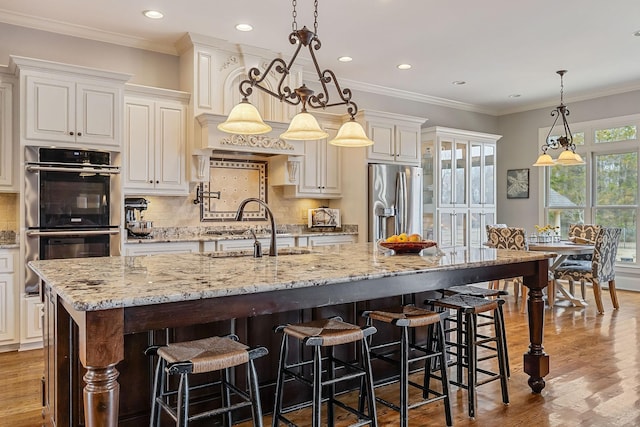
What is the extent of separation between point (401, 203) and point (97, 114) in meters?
3.55

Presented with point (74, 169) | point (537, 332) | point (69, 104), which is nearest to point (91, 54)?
point (69, 104)

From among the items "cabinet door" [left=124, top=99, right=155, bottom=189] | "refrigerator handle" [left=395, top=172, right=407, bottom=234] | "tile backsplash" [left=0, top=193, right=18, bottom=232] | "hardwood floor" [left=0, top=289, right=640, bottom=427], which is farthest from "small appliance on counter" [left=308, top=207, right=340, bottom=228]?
"tile backsplash" [left=0, top=193, right=18, bottom=232]

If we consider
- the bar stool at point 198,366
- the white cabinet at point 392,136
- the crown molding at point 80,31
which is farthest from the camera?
the white cabinet at point 392,136

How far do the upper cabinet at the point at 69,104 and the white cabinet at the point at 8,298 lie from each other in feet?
3.15

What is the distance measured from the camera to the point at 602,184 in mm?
7113

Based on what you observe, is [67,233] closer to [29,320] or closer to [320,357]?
[29,320]

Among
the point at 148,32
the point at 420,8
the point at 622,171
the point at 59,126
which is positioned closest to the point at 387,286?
the point at 420,8

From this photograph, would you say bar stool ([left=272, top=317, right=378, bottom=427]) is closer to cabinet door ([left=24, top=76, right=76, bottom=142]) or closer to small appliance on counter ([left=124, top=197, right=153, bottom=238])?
small appliance on counter ([left=124, top=197, right=153, bottom=238])

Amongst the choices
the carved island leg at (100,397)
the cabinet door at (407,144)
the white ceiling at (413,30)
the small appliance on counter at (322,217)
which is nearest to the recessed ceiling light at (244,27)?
the white ceiling at (413,30)

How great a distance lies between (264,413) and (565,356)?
252 centimetres

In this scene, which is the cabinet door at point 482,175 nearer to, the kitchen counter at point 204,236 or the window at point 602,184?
the window at point 602,184

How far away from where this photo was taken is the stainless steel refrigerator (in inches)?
229

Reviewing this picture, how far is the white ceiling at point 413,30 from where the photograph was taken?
407 cm

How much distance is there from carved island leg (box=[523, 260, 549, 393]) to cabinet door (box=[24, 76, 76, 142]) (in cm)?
379
